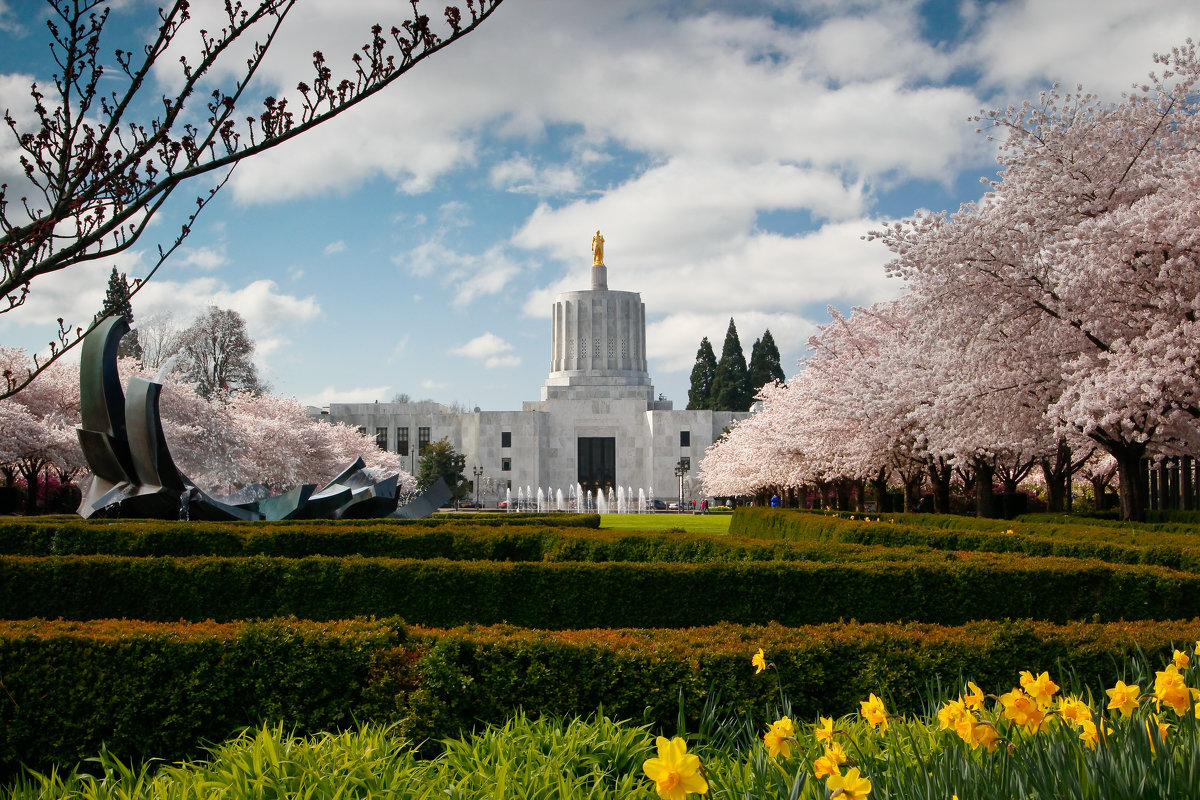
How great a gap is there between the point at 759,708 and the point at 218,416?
3043 cm

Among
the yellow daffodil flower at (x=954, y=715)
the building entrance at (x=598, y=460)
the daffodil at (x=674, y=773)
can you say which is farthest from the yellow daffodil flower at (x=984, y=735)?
the building entrance at (x=598, y=460)

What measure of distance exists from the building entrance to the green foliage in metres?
12.8

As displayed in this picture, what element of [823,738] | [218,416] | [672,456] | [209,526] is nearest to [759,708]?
[823,738]

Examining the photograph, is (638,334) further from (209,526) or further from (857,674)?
(857,674)

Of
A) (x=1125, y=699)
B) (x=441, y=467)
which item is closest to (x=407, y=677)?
(x=1125, y=699)

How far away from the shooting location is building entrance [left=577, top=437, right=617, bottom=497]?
232 feet

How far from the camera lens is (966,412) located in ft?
56.3

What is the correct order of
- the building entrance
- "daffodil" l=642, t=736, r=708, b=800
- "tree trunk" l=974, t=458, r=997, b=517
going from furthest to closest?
the building entrance → "tree trunk" l=974, t=458, r=997, b=517 → "daffodil" l=642, t=736, r=708, b=800

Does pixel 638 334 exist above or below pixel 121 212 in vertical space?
above

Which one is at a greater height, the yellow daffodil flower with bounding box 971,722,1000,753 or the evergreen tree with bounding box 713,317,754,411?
the evergreen tree with bounding box 713,317,754,411

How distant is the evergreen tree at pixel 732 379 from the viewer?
73375 millimetres

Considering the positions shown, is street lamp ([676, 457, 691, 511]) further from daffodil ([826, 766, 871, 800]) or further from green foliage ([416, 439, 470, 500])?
daffodil ([826, 766, 871, 800])

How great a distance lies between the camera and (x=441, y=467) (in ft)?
189

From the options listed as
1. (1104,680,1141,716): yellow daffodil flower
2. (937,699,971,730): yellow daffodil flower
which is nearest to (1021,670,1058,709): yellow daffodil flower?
(1104,680,1141,716): yellow daffodil flower
